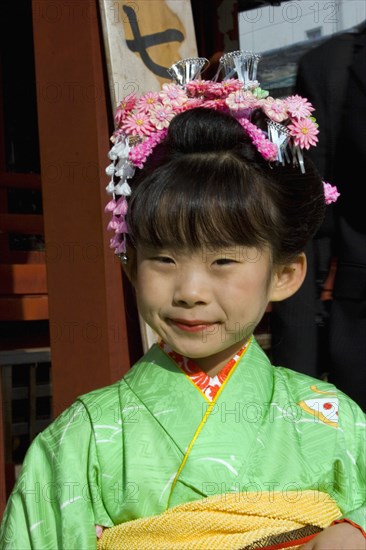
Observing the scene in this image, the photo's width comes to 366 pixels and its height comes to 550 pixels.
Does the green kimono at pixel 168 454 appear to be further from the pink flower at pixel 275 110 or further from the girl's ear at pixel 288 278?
the pink flower at pixel 275 110

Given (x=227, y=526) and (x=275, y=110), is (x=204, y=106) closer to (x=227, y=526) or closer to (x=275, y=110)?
(x=275, y=110)

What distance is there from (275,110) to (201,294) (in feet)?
1.63

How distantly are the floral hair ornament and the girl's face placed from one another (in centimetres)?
16

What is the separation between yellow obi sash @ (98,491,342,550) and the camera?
69.6 inches

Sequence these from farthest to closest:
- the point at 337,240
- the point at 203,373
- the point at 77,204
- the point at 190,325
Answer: the point at 77,204
the point at 337,240
the point at 203,373
the point at 190,325

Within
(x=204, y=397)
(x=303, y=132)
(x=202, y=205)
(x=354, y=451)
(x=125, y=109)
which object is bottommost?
(x=354, y=451)

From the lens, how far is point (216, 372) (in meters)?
2.00

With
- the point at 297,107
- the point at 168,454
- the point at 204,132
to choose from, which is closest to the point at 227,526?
the point at 168,454

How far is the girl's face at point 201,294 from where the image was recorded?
1.84 meters

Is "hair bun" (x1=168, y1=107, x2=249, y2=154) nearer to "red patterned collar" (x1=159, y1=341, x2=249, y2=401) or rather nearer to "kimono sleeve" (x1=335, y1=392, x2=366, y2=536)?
"red patterned collar" (x1=159, y1=341, x2=249, y2=401)

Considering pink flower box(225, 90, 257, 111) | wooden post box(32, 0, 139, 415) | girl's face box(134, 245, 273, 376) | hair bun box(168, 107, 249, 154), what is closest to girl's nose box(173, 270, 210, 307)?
girl's face box(134, 245, 273, 376)

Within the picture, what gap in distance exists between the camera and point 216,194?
1854 mm

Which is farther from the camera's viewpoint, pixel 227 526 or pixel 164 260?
pixel 164 260

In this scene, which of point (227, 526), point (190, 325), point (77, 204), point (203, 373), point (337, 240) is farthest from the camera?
point (77, 204)
